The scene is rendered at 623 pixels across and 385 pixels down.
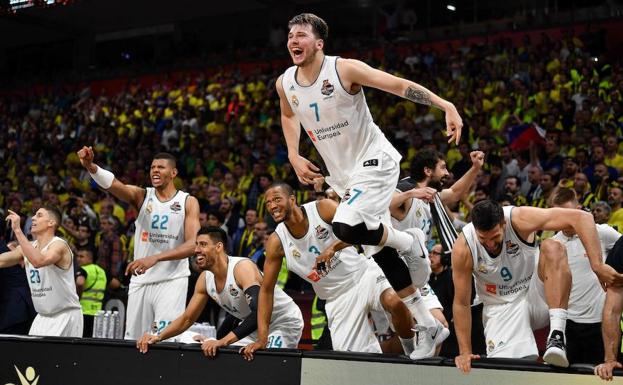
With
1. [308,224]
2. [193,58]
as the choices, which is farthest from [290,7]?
[308,224]

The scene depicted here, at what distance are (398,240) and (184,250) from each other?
7.73 ft

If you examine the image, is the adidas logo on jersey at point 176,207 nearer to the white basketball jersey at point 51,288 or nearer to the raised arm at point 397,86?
the white basketball jersey at point 51,288

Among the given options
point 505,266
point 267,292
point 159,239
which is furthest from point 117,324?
point 505,266

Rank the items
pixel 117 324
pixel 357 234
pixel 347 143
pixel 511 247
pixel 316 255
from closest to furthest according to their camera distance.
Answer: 1. pixel 357 234
2. pixel 347 143
3. pixel 511 247
4. pixel 316 255
5. pixel 117 324

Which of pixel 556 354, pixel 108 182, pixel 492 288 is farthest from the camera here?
pixel 108 182

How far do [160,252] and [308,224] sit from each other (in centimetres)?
163

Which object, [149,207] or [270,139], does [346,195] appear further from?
[270,139]

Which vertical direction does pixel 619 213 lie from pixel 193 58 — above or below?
below

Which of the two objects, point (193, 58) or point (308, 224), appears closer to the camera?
point (308, 224)

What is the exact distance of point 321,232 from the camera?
639 centimetres

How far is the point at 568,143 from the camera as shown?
37.3ft

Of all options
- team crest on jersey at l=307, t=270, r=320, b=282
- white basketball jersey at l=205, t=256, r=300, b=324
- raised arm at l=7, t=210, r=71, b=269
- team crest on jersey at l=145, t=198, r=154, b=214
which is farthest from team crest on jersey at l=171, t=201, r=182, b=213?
team crest on jersey at l=307, t=270, r=320, b=282

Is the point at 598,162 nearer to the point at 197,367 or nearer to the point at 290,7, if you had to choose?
the point at 197,367

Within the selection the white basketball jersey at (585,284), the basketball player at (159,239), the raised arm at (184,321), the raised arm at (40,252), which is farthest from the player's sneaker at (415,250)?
the raised arm at (40,252)
